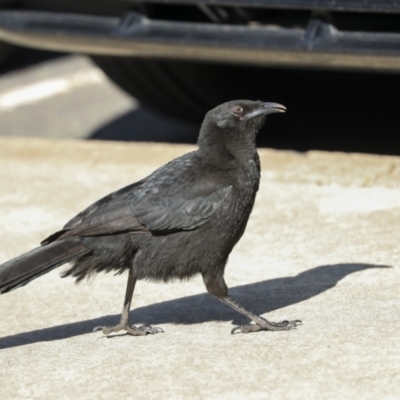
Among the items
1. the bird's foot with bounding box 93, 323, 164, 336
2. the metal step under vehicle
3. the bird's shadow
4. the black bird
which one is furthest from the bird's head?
the metal step under vehicle

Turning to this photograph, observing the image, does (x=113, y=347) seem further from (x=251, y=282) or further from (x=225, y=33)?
(x=225, y=33)

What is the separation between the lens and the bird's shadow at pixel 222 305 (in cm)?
500

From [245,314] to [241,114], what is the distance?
99cm

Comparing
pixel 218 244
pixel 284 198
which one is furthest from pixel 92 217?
pixel 284 198

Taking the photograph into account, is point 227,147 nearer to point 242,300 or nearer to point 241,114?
point 241,114

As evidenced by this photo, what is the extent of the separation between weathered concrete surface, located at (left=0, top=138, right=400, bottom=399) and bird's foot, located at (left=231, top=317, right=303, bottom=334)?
4 centimetres

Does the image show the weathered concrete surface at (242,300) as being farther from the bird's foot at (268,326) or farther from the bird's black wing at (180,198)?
the bird's black wing at (180,198)

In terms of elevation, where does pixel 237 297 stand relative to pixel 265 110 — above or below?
below

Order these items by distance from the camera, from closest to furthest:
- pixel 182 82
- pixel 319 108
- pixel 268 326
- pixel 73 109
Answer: pixel 268 326 → pixel 182 82 → pixel 319 108 → pixel 73 109

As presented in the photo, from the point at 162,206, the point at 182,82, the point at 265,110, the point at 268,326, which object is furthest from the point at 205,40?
the point at 268,326

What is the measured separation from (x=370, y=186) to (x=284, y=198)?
57cm

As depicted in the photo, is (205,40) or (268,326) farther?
(205,40)

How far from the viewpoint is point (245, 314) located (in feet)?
15.7

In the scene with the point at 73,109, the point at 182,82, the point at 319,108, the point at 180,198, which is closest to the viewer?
the point at 180,198
